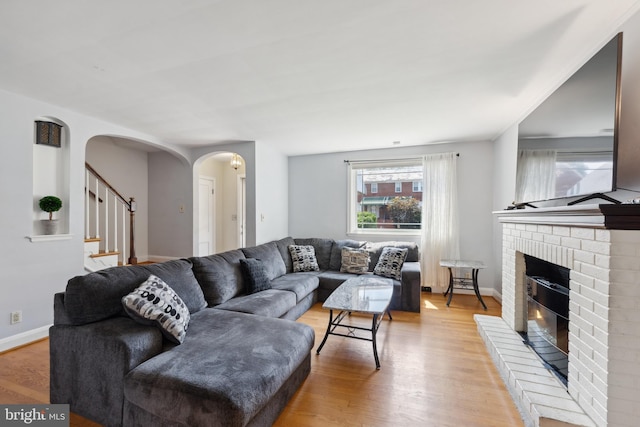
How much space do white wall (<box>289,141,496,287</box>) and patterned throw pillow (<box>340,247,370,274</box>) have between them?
0.77 m

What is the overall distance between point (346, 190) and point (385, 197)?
70 cm

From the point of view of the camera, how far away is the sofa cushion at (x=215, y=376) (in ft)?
4.04

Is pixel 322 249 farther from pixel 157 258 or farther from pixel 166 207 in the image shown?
pixel 157 258

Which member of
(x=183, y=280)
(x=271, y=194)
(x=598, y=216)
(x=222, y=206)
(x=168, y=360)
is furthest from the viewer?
(x=222, y=206)

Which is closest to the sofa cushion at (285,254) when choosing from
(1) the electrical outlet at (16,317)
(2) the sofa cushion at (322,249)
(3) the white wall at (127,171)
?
(2) the sofa cushion at (322,249)

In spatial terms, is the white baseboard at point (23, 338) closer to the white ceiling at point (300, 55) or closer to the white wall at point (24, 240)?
the white wall at point (24, 240)

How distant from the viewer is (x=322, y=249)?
14.1 feet

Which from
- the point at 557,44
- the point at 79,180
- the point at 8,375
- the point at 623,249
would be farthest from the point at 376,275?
the point at 79,180

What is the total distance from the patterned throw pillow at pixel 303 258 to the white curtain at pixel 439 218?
175 cm

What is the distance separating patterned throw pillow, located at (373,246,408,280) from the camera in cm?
357

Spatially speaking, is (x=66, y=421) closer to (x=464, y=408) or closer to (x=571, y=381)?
(x=464, y=408)

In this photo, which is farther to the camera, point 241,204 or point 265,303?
point 241,204

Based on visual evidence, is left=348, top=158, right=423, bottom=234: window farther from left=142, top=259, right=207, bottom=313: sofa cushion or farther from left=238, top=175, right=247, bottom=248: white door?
left=142, top=259, right=207, bottom=313: sofa cushion

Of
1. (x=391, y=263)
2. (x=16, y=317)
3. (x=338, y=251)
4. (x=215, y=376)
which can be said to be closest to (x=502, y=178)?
(x=391, y=263)
